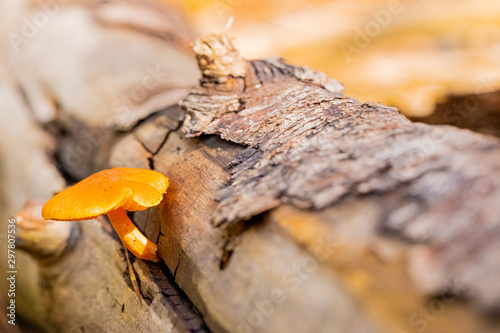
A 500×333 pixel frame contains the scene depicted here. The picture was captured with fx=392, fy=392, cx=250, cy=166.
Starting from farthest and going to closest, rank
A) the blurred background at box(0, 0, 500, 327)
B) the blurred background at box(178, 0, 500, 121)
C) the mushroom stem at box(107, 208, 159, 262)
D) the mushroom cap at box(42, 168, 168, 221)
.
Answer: the blurred background at box(178, 0, 500, 121)
the blurred background at box(0, 0, 500, 327)
the mushroom stem at box(107, 208, 159, 262)
the mushroom cap at box(42, 168, 168, 221)

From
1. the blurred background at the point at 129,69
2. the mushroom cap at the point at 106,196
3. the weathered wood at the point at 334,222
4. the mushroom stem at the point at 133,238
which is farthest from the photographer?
the blurred background at the point at 129,69

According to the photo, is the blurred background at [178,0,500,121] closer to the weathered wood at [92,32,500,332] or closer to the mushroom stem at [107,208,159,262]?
the weathered wood at [92,32,500,332]

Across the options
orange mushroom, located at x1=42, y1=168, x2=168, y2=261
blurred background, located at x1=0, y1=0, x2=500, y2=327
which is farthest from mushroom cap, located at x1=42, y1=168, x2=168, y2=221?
blurred background, located at x1=0, y1=0, x2=500, y2=327

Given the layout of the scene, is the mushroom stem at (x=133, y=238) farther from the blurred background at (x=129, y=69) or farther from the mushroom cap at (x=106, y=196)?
the blurred background at (x=129, y=69)

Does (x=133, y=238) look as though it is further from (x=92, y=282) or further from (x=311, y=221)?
(x=311, y=221)

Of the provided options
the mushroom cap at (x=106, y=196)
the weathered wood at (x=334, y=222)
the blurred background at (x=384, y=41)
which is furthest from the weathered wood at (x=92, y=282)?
the blurred background at (x=384, y=41)

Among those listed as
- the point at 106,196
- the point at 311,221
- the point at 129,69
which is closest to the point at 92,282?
the point at 106,196

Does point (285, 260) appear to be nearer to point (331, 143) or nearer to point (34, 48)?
point (331, 143)
